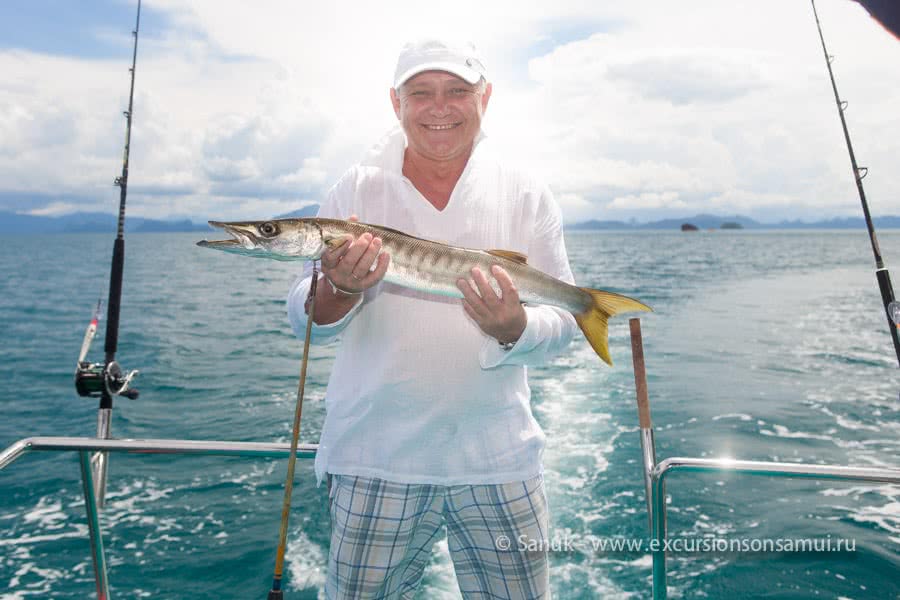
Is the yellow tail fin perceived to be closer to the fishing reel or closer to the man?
the man

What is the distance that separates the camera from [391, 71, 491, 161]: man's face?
237 centimetres

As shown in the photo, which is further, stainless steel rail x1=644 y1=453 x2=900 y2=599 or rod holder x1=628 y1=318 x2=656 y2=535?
rod holder x1=628 y1=318 x2=656 y2=535

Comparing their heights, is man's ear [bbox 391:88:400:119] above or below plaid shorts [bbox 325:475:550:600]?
above

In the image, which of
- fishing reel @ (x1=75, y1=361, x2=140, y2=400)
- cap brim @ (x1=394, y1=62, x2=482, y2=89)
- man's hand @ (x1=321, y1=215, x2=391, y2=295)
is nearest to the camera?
man's hand @ (x1=321, y1=215, x2=391, y2=295)

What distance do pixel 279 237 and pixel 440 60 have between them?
95 centimetres

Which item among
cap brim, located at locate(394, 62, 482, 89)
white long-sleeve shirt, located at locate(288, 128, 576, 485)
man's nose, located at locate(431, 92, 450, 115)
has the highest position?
cap brim, located at locate(394, 62, 482, 89)

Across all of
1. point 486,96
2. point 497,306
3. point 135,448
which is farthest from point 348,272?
point 135,448

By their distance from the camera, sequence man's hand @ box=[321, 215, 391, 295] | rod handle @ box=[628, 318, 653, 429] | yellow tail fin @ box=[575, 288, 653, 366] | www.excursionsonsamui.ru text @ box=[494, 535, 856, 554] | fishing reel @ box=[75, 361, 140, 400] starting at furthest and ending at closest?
www.excursionsonsamui.ru text @ box=[494, 535, 856, 554], fishing reel @ box=[75, 361, 140, 400], rod handle @ box=[628, 318, 653, 429], yellow tail fin @ box=[575, 288, 653, 366], man's hand @ box=[321, 215, 391, 295]

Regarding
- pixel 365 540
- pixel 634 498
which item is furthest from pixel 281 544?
pixel 634 498

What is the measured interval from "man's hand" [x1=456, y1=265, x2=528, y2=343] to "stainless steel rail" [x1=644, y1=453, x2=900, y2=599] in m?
0.95

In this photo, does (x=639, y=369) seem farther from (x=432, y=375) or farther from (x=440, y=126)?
(x=440, y=126)

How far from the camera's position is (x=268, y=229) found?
92.0 inches

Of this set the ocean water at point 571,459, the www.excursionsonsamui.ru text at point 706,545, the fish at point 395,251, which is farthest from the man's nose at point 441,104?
the www.excursionsonsamui.ru text at point 706,545

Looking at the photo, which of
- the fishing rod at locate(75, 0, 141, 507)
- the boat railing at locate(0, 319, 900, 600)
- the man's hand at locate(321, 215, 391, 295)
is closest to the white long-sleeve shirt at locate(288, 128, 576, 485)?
the man's hand at locate(321, 215, 391, 295)
